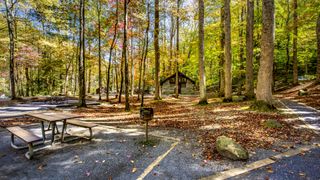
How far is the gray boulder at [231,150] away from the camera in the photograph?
4.01m

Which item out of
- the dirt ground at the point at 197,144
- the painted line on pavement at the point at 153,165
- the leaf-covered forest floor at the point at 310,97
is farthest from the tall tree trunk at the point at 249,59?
the painted line on pavement at the point at 153,165

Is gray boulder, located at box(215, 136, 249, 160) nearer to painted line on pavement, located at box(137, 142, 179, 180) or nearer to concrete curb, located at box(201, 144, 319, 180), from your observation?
concrete curb, located at box(201, 144, 319, 180)

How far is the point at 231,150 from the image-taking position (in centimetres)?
409

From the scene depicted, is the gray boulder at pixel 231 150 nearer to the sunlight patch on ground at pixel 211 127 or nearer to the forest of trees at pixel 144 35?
the sunlight patch on ground at pixel 211 127

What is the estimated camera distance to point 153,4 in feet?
49.4

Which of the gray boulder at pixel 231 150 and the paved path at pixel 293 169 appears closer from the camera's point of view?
the paved path at pixel 293 169

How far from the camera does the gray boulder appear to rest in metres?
4.01

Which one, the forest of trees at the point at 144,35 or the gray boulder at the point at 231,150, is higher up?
the forest of trees at the point at 144,35

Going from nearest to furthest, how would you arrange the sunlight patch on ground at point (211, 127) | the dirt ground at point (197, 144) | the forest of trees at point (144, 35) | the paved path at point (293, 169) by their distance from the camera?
the paved path at point (293, 169)
the dirt ground at point (197, 144)
the sunlight patch on ground at point (211, 127)
the forest of trees at point (144, 35)

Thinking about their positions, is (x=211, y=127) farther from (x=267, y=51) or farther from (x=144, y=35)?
(x=144, y=35)

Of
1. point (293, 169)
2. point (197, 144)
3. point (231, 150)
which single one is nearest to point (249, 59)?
point (197, 144)

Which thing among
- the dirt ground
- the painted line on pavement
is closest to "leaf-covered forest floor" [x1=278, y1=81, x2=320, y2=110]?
the dirt ground

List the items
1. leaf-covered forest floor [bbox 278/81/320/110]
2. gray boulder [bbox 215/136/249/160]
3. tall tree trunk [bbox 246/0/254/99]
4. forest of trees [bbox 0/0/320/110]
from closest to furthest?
1. gray boulder [bbox 215/136/249/160]
2. leaf-covered forest floor [bbox 278/81/320/110]
3. forest of trees [bbox 0/0/320/110]
4. tall tree trunk [bbox 246/0/254/99]

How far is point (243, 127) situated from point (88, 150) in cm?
481
